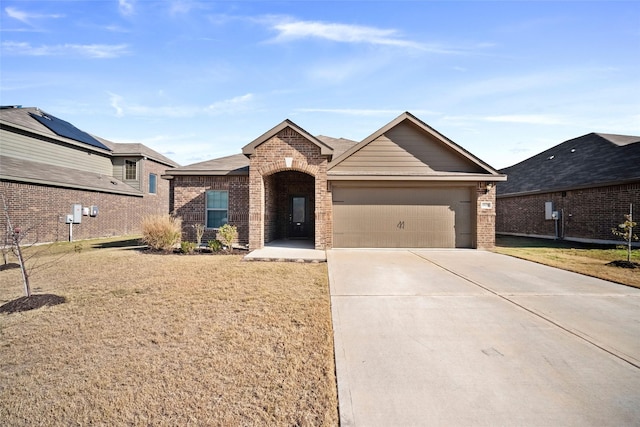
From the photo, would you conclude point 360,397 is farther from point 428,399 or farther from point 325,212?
point 325,212

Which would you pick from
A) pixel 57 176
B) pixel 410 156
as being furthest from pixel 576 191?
pixel 57 176

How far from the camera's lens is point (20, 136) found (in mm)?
15859

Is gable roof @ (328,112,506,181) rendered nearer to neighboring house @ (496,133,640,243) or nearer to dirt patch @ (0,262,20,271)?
neighboring house @ (496,133,640,243)

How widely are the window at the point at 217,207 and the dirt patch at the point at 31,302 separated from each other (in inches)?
279

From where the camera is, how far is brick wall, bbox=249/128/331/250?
11242mm

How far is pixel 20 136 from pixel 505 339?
21904 millimetres

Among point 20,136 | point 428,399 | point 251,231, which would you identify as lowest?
point 428,399

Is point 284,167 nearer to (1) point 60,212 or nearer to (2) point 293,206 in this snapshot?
(2) point 293,206

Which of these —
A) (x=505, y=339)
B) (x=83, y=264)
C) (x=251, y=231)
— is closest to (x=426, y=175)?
(x=251, y=231)

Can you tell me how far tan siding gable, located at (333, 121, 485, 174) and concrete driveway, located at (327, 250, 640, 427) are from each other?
5.94m

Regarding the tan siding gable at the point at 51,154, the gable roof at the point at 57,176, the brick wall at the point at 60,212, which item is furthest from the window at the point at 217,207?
the tan siding gable at the point at 51,154

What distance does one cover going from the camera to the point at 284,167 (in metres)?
11.3

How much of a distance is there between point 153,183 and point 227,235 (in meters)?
16.4

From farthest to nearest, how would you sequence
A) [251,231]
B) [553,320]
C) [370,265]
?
1. [251,231]
2. [370,265]
3. [553,320]
